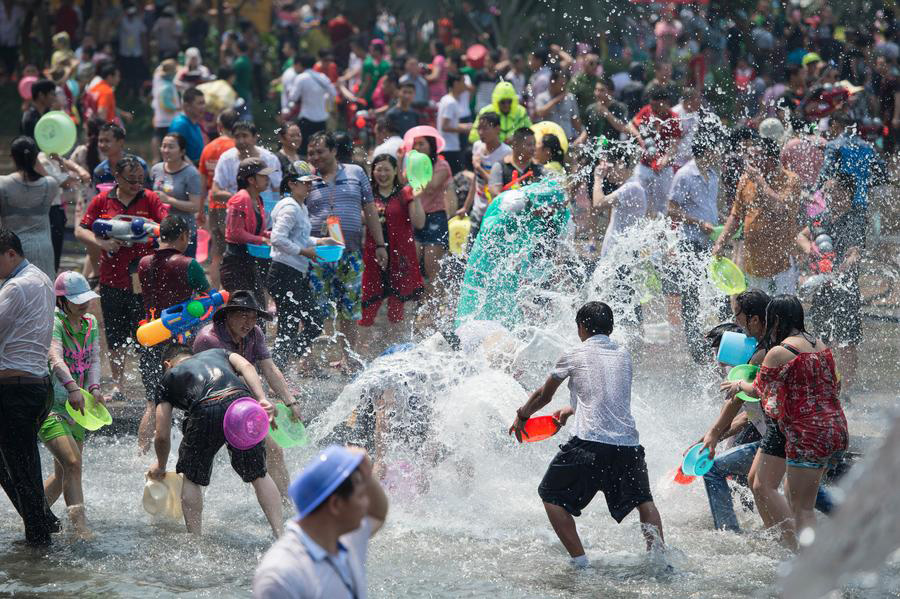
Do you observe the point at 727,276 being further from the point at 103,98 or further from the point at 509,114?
the point at 103,98

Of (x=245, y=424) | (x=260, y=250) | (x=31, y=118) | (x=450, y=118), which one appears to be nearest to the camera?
(x=245, y=424)

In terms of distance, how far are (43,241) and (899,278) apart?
8364 millimetres

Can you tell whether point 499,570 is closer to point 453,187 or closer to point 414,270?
point 414,270

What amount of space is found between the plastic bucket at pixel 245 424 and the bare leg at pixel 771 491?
102 inches

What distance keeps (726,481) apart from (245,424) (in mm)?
2734

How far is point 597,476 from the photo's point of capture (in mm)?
6055

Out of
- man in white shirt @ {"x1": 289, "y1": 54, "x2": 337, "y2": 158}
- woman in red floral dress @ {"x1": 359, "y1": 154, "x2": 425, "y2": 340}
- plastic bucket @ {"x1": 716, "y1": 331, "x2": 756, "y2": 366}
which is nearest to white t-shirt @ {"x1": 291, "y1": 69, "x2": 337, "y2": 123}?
man in white shirt @ {"x1": 289, "y1": 54, "x2": 337, "y2": 158}

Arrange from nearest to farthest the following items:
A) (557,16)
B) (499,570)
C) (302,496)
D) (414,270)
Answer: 1. (302,496)
2. (499,570)
3. (414,270)
4. (557,16)

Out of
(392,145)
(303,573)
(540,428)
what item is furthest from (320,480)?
(392,145)

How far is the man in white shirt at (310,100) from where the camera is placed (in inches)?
655

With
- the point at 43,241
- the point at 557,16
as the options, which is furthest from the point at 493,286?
the point at 557,16

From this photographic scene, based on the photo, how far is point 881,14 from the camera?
21.4 meters

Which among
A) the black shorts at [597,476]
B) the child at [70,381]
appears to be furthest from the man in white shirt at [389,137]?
the black shorts at [597,476]

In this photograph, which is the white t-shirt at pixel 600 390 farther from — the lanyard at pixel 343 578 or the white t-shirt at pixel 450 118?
the white t-shirt at pixel 450 118
